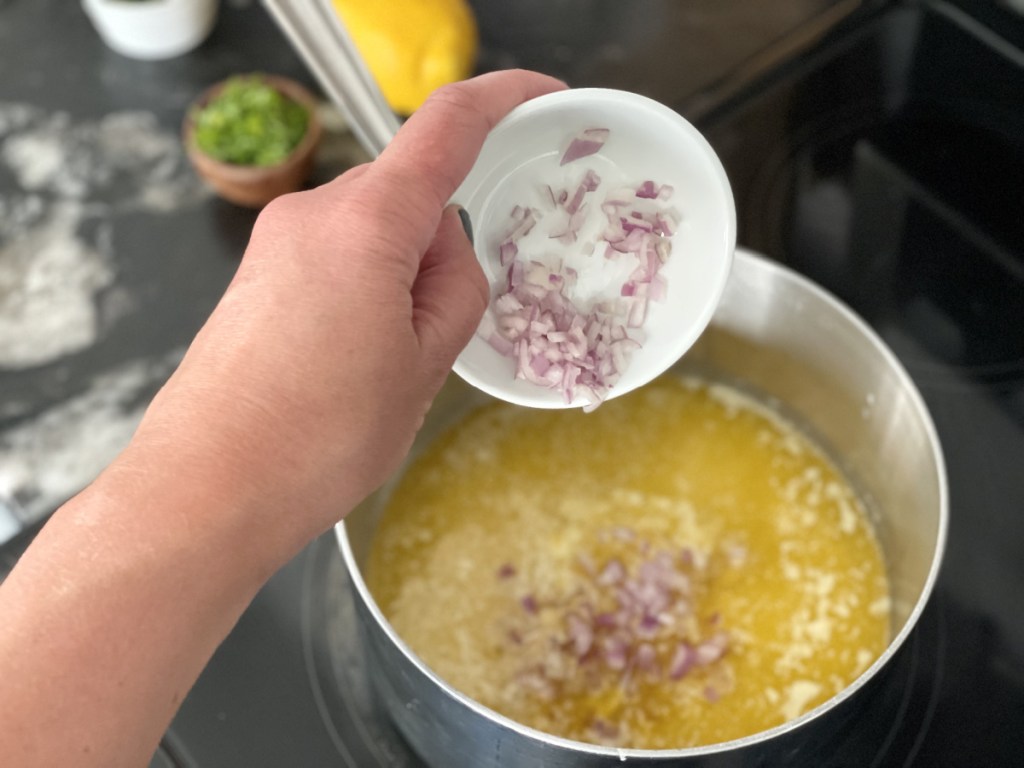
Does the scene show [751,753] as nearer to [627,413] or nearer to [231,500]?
[231,500]

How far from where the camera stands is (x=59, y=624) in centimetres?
47

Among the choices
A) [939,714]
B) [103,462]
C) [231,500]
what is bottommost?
[939,714]

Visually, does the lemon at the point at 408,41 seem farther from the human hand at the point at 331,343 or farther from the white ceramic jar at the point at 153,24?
the human hand at the point at 331,343

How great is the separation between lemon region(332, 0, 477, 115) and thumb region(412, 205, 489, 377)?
1.58 feet

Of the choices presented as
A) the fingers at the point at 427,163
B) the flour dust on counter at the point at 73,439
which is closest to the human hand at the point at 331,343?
the fingers at the point at 427,163

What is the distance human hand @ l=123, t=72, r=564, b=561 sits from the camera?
504 mm

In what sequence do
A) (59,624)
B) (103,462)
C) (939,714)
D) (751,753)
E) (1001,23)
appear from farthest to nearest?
(1001,23)
(103,462)
(939,714)
(751,753)
(59,624)

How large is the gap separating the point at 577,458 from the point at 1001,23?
0.67 m

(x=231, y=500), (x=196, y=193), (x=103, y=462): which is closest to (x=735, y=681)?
(x=231, y=500)

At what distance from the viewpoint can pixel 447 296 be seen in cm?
58

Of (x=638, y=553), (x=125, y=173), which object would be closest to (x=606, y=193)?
(x=638, y=553)

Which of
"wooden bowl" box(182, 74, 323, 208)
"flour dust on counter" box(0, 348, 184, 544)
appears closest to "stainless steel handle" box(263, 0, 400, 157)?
"wooden bowl" box(182, 74, 323, 208)

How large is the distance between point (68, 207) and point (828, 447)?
33.4 inches

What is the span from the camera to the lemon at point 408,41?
40.2 inches
